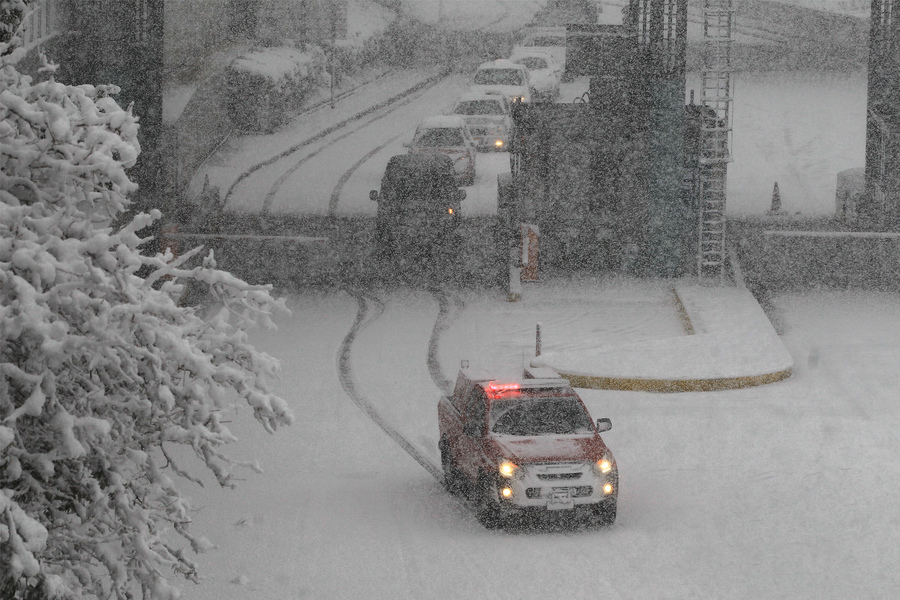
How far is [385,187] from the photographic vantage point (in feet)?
96.0

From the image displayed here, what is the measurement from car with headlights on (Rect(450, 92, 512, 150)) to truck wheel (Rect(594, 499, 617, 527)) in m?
25.6

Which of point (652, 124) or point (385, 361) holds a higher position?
point (652, 124)

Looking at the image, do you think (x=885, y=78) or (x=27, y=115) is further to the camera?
(x=885, y=78)

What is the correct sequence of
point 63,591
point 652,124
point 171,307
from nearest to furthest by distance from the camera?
point 63,591, point 171,307, point 652,124

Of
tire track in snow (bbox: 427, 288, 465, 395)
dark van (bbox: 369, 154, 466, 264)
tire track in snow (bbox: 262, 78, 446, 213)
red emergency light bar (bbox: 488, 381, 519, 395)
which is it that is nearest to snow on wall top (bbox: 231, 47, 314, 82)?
tire track in snow (bbox: 262, 78, 446, 213)

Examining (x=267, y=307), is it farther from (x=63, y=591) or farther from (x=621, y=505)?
(x=621, y=505)

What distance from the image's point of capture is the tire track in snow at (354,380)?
594 inches

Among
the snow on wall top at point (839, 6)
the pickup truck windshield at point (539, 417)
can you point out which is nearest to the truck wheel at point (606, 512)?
the pickup truck windshield at point (539, 417)

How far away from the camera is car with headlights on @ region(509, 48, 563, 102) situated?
42116 millimetres

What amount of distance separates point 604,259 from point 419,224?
472 cm

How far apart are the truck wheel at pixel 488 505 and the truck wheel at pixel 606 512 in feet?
2.96

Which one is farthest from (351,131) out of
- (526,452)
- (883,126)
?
(526,452)

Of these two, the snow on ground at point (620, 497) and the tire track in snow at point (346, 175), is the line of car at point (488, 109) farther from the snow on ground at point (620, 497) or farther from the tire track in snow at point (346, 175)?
the snow on ground at point (620, 497)

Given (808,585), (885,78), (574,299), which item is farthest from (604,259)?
(808,585)
